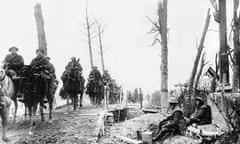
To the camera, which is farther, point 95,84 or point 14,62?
point 95,84

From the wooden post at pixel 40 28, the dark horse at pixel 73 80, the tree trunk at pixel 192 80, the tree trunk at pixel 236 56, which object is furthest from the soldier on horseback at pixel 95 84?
the tree trunk at pixel 236 56

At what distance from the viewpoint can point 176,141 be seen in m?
9.62

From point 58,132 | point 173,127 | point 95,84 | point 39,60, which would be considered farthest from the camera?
point 95,84

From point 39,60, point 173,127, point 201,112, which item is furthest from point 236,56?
point 39,60

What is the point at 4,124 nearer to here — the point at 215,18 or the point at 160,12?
the point at 215,18

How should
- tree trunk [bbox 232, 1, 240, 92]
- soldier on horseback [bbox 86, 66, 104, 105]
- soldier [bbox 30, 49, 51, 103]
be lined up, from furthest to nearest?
soldier on horseback [bbox 86, 66, 104, 105] < soldier [bbox 30, 49, 51, 103] < tree trunk [bbox 232, 1, 240, 92]

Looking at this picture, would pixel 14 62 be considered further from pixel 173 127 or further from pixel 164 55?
pixel 164 55

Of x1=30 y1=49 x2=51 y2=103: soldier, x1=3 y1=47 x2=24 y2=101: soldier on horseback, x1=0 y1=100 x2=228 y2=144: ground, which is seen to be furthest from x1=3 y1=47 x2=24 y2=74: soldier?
x1=0 y1=100 x2=228 y2=144: ground

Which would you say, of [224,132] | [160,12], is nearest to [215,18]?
[160,12]

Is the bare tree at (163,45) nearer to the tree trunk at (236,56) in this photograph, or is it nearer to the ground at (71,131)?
the ground at (71,131)

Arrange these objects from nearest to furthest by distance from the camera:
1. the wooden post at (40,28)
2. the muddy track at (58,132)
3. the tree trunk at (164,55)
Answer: the muddy track at (58,132)
the tree trunk at (164,55)
the wooden post at (40,28)

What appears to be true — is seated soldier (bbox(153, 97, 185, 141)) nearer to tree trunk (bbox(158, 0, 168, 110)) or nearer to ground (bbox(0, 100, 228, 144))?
ground (bbox(0, 100, 228, 144))

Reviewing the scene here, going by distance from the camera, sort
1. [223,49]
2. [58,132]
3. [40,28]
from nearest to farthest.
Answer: [58,132], [223,49], [40,28]

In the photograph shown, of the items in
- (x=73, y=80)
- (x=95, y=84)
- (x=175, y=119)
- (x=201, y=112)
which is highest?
(x=73, y=80)
